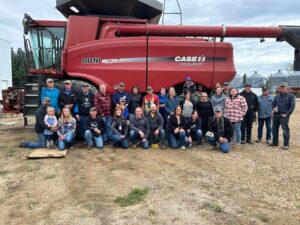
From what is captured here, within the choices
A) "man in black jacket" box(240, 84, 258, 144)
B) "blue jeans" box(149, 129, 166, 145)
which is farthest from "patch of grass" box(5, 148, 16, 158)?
"man in black jacket" box(240, 84, 258, 144)

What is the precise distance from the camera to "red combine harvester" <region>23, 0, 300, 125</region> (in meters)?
8.71

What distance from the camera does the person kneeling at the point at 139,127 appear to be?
26.9 feet

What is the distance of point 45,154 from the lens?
722cm

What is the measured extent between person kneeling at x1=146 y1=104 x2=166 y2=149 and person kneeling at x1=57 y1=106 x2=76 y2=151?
5.73ft

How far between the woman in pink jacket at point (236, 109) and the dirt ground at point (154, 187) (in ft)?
2.71

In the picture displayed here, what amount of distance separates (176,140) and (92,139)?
1935mm

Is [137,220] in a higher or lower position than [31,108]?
lower

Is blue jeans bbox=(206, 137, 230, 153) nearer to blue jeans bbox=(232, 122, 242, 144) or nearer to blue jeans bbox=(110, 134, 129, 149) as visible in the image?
blue jeans bbox=(232, 122, 242, 144)

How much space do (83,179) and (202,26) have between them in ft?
17.5

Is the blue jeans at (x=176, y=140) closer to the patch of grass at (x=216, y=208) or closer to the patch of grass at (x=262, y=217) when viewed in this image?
the patch of grass at (x=216, y=208)

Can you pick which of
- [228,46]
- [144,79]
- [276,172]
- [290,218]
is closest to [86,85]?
[144,79]

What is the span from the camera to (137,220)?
4164 mm

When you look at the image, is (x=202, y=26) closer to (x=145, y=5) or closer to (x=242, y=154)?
(x=145, y=5)

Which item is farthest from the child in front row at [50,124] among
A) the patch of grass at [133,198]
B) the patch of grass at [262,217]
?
the patch of grass at [262,217]
